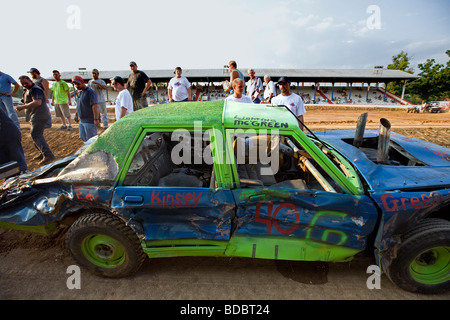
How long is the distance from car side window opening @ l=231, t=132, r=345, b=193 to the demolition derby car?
0.60 feet

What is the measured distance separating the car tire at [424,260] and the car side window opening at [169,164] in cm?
176

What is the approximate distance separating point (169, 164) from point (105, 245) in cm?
112

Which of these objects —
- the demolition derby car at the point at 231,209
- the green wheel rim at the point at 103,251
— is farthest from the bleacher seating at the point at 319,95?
the green wheel rim at the point at 103,251

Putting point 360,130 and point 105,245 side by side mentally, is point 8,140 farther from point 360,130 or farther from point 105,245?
point 360,130

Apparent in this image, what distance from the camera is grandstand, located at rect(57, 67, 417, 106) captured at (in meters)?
26.7

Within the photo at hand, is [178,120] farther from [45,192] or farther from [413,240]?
[413,240]

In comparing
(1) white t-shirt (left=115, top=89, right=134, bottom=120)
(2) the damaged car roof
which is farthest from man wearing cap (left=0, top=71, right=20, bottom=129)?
(2) the damaged car roof

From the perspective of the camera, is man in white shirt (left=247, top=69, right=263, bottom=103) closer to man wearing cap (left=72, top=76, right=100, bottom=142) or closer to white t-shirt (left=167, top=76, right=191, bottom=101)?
white t-shirt (left=167, top=76, right=191, bottom=101)

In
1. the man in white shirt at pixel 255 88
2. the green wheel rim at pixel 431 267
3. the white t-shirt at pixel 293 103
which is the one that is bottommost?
the green wheel rim at pixel 431 267

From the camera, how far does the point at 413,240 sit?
1979 millimetres

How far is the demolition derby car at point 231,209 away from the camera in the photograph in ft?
6.47

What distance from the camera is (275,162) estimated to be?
2818 millimetres

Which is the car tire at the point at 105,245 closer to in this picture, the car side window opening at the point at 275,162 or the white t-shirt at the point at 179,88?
the car side window opening at the point at 275,162
